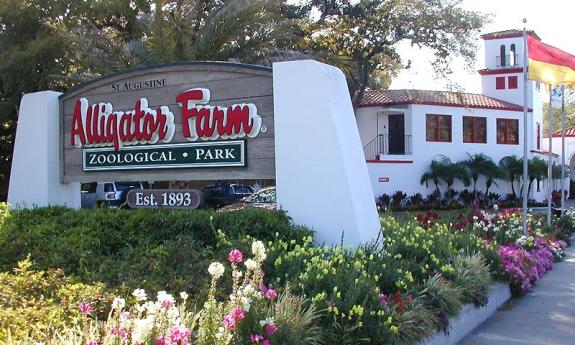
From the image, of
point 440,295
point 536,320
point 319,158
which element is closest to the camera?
point 440,295

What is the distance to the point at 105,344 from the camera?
3.40 meters

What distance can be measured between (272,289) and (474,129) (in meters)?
31.6

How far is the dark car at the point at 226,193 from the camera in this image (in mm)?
23834

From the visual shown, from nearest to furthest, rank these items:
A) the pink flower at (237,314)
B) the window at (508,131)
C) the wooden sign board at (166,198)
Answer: the pink flower at (237,314)
the wooden sign board at (166,198)
the window at (508,131)

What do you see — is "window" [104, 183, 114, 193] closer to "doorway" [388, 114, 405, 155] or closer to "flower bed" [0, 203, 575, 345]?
"doorway" [388, 114, 405, 155]

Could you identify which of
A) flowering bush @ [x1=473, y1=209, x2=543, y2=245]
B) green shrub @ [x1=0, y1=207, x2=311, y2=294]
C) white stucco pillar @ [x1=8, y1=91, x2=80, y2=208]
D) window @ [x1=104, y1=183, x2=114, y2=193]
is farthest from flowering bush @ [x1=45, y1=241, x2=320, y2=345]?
window @ [x1=104, y1=183, x2=114, y2=193]

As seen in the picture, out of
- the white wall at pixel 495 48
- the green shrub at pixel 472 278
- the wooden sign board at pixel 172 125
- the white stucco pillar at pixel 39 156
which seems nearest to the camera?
the green shrub at pixel 472 278

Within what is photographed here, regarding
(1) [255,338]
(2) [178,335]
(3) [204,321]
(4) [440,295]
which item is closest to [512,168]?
(4) [440,295]

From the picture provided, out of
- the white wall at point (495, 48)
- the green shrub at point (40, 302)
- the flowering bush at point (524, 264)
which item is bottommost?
the flowering bush at point (524, 264)

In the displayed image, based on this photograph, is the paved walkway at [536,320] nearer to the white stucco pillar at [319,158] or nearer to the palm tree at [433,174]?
the white stucco pillar at [319,158]

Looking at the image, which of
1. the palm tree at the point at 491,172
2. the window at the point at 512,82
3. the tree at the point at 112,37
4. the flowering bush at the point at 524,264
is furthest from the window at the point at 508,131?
the flowering bush at the point at 524,264

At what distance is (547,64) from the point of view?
13.6m

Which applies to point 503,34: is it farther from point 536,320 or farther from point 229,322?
point 229,322

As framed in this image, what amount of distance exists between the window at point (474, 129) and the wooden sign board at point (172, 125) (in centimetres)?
2782
